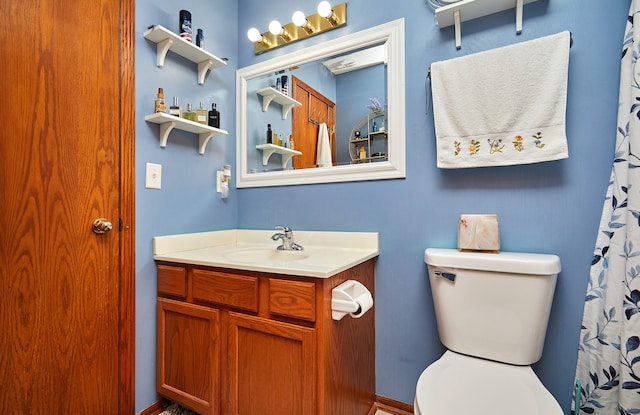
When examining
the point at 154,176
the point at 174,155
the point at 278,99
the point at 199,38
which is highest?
the point at 199,38

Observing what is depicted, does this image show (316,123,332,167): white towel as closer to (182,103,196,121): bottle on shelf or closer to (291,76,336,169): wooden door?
(291,76,336,169): wooden door

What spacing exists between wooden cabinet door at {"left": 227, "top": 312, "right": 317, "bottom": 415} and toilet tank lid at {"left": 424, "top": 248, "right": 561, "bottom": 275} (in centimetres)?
59

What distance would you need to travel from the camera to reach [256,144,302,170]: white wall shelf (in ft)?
5.70

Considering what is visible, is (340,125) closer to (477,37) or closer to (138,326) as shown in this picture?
(477,37)

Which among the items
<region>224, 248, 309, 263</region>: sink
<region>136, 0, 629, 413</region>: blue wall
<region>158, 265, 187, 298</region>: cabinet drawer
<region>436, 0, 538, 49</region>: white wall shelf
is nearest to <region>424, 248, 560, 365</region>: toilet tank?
<region>136, 0, 629, 413</region>: blue wall

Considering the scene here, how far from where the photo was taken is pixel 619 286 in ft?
3.27

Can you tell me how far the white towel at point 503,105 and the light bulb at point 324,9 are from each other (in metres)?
0.64

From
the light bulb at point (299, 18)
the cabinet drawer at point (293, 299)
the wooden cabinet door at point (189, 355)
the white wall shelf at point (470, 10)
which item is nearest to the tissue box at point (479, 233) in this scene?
the cabinet drawer at point (293, 299)

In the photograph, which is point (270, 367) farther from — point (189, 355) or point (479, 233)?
point (479, 233)

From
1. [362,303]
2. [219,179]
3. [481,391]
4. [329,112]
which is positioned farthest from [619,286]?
[219,179]

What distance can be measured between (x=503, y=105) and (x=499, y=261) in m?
0.62

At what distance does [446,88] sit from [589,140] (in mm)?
561

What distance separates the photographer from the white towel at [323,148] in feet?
5.31

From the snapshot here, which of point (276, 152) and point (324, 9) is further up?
point (324, 9)
